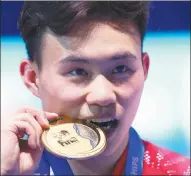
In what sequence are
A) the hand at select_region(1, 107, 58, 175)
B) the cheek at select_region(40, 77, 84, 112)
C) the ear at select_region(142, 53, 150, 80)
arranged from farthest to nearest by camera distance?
the ear at select_region(142, 53, 150, 80) → the cheek at select_region(40, 77, 84, 112) → the hand at select_region(1, 107, 58, 175)

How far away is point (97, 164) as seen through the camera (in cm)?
105

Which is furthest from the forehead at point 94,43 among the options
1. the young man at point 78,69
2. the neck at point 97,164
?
the neck at point 97,164

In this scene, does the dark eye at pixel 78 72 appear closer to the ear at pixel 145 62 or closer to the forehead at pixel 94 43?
the forehead at pixel 94 43

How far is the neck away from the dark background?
13.6 inches

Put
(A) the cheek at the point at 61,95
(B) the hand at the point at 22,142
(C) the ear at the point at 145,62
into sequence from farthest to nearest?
Answer: (C) the ear at the point at 145,62 < (A) the cheek at the point at 61,95 < (B) the hand at the point at 22,142

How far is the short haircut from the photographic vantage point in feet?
2.77

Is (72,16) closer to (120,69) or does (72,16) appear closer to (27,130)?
(120,69)

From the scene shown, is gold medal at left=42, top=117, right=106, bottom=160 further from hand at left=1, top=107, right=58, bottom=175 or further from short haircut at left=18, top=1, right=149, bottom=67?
short haircut at left=18, top=1, right=149, bottom=67

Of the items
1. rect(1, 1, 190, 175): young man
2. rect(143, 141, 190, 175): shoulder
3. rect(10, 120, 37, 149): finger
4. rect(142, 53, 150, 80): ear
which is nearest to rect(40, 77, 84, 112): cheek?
rect(1, 1, 190, 175): young man

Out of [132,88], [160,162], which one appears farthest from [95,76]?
[160,162]

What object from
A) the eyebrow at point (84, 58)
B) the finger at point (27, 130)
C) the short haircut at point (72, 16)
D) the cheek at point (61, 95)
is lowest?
the finger at point (27, 130)

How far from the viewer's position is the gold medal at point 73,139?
31.6 inches

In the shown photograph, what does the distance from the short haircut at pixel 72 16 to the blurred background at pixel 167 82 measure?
98mm

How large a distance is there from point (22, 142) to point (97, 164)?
11.7 inches
